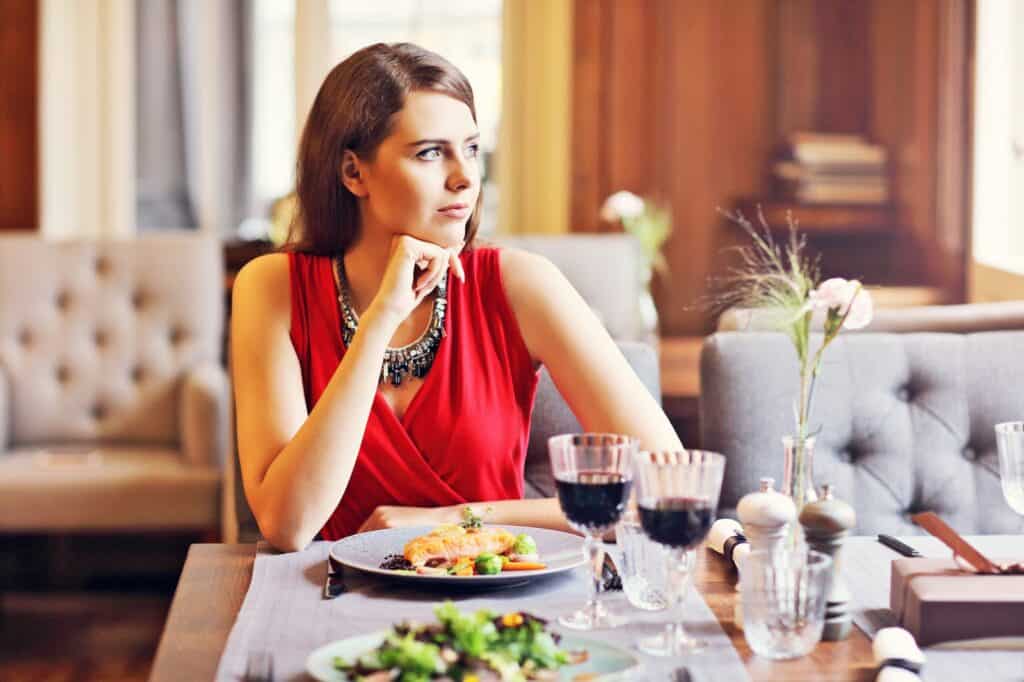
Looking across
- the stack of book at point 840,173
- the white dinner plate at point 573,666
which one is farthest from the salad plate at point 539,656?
the stack of book at point 840,173

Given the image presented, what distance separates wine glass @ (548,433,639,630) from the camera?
1262 millimetres

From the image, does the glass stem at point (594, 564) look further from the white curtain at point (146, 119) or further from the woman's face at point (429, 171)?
the white curtain at point (146, 119)

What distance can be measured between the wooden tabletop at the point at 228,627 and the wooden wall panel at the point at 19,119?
3663mm

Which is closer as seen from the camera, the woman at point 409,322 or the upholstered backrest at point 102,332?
the woman at point 409,322

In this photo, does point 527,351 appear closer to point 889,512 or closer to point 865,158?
point 889,512

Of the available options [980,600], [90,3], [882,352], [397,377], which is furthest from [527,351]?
[90,3]

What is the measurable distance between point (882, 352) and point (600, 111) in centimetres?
301

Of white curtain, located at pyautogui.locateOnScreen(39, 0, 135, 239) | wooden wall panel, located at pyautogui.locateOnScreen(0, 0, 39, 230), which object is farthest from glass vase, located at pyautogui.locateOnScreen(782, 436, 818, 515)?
wooden wall panel, located at pyautogui.locateOnScreen(0, 0, 39, 230)

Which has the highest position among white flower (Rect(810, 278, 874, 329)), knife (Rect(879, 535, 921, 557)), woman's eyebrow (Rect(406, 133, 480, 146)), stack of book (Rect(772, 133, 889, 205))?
stack of book (Rect(772, 133, 889, 205))

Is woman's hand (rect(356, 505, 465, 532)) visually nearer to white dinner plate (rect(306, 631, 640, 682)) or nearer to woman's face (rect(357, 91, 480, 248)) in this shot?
woman's face (rect(357, 91, 480, 248))

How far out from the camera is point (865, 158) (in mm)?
4789

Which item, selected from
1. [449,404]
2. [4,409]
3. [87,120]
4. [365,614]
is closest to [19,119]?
[87,120]

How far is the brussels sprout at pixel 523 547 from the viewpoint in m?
1.45

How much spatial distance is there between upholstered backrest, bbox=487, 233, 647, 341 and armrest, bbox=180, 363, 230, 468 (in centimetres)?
95
